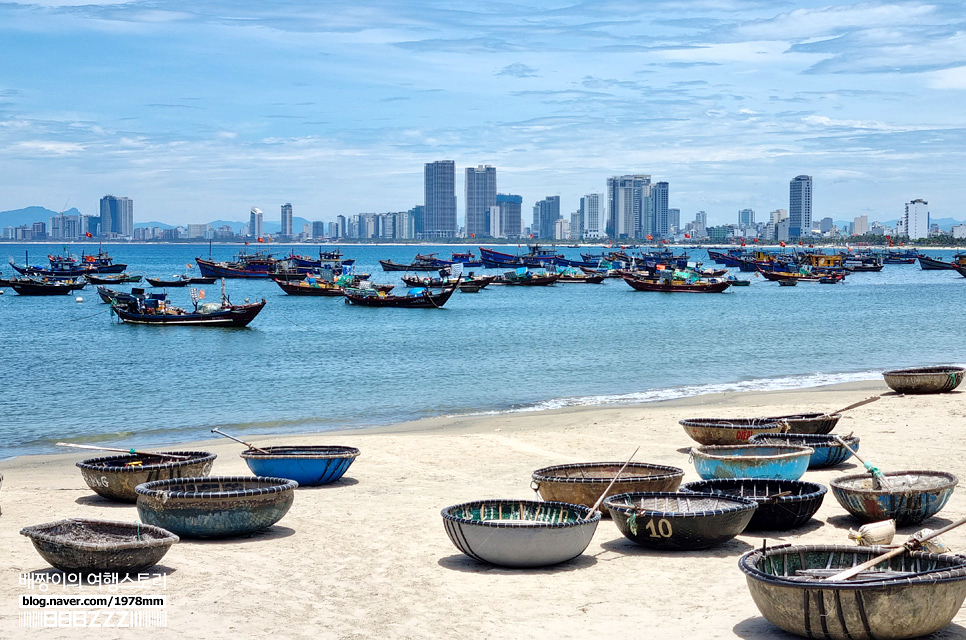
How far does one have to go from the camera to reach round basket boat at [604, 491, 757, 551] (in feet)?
35.1

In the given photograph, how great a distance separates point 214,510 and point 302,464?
10.2 feet

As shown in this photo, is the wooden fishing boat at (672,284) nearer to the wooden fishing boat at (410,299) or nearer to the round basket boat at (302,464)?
the wooden fishing boat at (410,299)

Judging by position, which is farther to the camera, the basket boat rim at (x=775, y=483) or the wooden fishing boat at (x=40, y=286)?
the wooden fishing boat at (x=40, y=286)

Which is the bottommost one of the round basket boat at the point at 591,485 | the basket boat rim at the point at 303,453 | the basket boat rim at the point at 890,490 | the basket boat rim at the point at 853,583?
the basket boat rim at the point at 303,453

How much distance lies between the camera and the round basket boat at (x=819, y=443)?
15406 millimetres

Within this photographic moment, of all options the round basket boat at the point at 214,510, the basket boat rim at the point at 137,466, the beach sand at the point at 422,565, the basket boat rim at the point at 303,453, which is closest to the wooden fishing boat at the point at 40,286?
the beach sand at the point at 422,565

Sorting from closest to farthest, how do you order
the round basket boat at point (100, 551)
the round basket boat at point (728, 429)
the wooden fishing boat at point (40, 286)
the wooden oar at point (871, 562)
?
the wooden oar at point (871, 562) < the round basket boat at point (100, 551) < the round basket boat at point (728, 429) < the wooden fishing boat at point (40, 286)

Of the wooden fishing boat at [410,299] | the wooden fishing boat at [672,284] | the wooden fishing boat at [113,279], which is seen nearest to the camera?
the wooden fishing boat at [410,299]

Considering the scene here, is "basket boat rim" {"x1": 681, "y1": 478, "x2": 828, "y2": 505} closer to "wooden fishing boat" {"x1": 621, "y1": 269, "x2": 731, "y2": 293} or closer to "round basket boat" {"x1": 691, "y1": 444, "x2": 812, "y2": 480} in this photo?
"round basket boat" {"x1": 691, "y1": 444, "x2": 812, "y2": 480}

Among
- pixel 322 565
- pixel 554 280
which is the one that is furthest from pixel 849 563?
pixel 554 280

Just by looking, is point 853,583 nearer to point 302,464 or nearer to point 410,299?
point 302,464

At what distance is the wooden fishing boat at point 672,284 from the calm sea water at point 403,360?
41.4 ft

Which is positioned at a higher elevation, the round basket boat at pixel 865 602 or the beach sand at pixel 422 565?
the round basket boat at pixel 865 602

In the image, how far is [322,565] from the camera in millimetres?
10703
